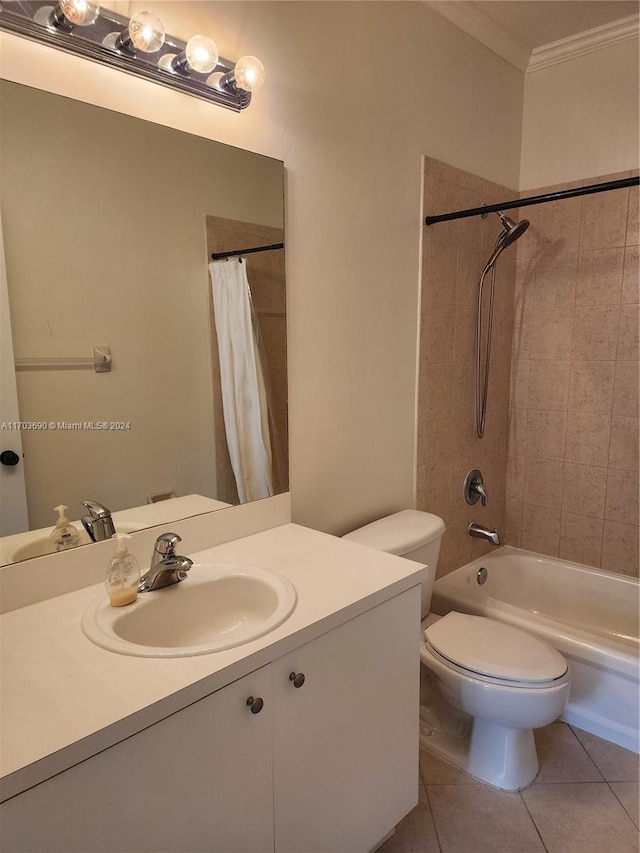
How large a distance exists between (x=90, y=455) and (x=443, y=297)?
4.83ft

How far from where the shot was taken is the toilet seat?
160cm

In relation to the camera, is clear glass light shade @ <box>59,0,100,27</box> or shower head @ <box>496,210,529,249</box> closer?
clear glass light shade @ <box>59,0,100,27</box>

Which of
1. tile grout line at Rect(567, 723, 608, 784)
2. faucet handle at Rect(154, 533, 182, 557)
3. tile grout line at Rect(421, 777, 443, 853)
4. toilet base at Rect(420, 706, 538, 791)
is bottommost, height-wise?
tile grout line at Rect(567, 723, 608, 784)

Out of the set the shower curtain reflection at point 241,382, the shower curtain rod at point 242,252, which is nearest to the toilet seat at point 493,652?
the shower curtain reflection at point 241,382

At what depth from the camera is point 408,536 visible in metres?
1.78

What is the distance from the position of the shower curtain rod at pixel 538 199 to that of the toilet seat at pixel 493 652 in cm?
139

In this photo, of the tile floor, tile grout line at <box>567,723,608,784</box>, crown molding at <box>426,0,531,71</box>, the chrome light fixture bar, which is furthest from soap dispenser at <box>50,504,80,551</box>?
crown molding at <box>426,0,531,71</box>

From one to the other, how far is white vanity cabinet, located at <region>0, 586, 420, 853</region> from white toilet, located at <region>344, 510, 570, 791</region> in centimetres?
34

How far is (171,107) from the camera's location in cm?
131

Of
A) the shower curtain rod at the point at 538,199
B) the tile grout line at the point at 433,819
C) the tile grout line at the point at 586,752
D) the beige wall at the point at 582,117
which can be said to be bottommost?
the tile grout line at the point at 586,752

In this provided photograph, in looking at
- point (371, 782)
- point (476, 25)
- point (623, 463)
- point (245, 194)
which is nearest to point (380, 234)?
point (245, 194)

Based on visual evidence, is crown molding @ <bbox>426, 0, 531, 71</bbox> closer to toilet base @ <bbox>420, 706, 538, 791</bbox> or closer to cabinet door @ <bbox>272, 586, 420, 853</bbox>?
cabinet door @ <bbox>272, 586, 420, 853</bbox>

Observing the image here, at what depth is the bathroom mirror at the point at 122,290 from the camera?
113cm

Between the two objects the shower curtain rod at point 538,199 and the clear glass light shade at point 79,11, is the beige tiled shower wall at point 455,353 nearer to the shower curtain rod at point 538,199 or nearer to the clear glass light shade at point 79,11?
the shower curtain rod at point 538,199
